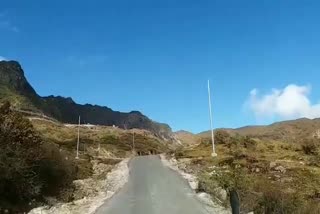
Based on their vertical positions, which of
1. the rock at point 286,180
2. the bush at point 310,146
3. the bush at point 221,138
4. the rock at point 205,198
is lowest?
the rock at point 205,198

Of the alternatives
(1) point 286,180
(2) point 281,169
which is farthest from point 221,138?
(1) point 286,180

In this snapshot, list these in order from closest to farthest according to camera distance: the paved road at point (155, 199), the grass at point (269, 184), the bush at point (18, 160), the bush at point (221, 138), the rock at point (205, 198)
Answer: the grass at point (269, 184) → the paved road at point (155, 199) → the rock at point (205, 198) → the bush at point (18, 160) → the bush at point (221, 138)

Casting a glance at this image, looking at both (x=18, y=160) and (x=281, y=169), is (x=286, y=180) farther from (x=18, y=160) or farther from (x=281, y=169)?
(x=18, y=160)

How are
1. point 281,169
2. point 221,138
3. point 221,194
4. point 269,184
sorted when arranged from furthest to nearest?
1. point 221,138
2. point 281,169
3. point 221,194
4. point 269,184

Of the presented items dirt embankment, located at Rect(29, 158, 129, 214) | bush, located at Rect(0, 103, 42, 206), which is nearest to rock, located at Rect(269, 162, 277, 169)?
dirt embankment, located at Rect(29, 158, 129, 214)

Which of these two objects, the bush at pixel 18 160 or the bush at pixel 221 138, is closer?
the bush at pixel 18 160

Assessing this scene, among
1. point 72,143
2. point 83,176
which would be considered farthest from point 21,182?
point 72,143

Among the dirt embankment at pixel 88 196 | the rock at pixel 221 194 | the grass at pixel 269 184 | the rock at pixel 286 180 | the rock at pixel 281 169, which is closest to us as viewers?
the grass at pixel 269 184

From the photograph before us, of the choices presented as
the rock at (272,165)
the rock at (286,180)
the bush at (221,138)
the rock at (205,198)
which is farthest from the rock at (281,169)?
the bush at (221,138)

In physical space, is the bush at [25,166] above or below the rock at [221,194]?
above

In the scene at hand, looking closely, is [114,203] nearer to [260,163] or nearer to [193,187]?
[193,187]

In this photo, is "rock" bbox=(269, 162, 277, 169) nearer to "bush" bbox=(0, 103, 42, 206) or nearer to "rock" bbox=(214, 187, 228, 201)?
"rock" bbox=(214, 187, 228, 201)

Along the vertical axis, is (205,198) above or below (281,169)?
below

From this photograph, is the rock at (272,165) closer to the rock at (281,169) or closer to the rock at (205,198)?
the rock at (281,169)
